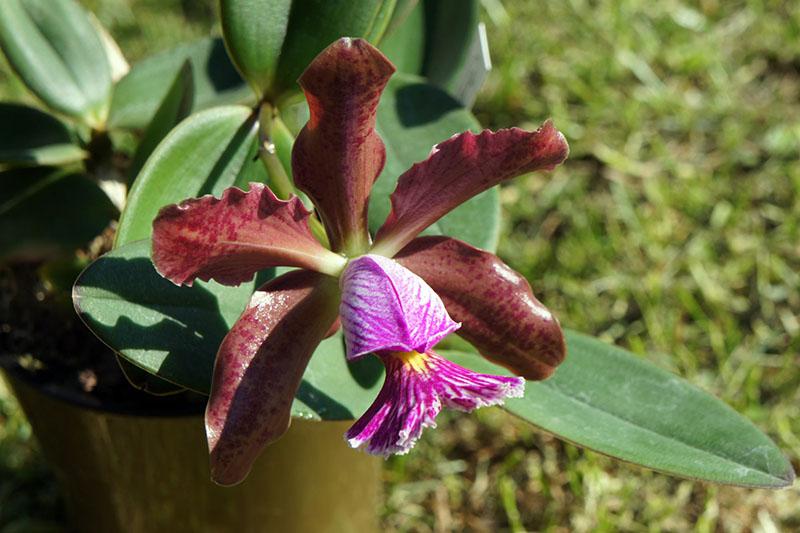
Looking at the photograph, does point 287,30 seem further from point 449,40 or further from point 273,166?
point 449,40

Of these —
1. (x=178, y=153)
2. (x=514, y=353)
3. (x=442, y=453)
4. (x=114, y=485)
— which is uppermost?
(x=178, y=153)

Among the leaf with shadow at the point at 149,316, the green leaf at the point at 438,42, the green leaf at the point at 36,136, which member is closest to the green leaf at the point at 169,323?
the leaf with shadow at the point at 149,316

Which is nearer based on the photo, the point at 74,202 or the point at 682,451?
the point at 682,451

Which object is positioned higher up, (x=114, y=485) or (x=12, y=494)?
(x=114, y=485)

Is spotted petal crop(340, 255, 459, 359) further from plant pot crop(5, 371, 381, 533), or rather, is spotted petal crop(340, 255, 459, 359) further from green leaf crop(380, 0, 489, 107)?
green leaf crop(380, 0, 489, 107)

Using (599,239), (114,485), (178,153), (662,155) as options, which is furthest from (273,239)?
(662,155)

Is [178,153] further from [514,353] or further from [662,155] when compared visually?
[662,155]

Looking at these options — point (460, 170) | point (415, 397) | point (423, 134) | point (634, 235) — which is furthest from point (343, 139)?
point (634, 235)
